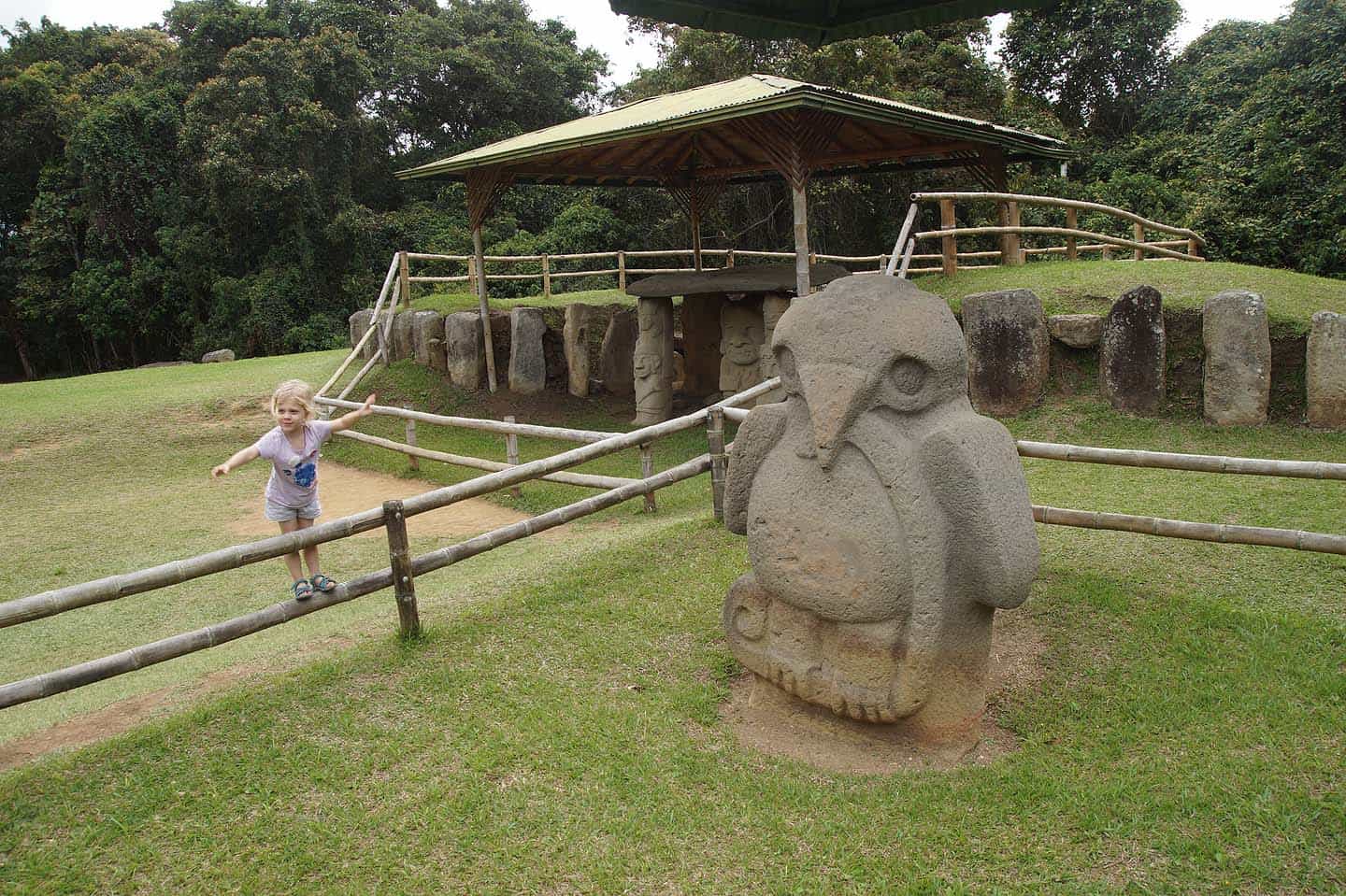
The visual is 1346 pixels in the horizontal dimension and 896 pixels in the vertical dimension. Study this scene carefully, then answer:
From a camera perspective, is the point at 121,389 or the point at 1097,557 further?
the point at 121,389

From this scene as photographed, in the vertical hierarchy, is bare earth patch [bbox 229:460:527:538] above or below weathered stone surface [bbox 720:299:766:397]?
below

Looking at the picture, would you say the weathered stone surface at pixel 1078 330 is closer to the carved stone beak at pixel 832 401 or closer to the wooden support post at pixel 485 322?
the carved stone beak at pixel 832 401

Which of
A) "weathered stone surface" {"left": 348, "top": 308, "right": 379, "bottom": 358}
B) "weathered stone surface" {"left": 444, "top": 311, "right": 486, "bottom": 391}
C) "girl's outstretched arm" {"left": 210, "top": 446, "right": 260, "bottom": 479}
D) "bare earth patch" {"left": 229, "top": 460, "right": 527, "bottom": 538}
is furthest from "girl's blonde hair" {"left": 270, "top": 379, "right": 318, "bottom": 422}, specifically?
"weathered stone surface" {"left": 348, "top": 308, "right": 379, "bottom": 358}

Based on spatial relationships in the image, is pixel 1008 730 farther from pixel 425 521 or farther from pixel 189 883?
pixel 425 521

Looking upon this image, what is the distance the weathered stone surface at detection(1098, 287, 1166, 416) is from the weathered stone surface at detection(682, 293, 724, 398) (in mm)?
5296

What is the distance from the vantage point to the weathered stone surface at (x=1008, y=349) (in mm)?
8125

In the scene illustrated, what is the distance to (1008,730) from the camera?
3621 millimetres

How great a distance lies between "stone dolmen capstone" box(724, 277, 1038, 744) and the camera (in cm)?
320

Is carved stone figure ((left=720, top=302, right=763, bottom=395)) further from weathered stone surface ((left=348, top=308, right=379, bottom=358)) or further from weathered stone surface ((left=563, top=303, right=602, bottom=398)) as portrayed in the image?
weathered stone surface ((left=348, top=308, right=379, bottom=358))

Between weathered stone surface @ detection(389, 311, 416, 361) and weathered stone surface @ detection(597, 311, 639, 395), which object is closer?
weathered stone surface @ detection(597, 311, 639, 395)

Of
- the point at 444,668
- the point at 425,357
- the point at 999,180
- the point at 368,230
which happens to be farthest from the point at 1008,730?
the point at 368,230

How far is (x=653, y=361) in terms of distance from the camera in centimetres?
1115

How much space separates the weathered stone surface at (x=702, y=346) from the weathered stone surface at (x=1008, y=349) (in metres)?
4.38

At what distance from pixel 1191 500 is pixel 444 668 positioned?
15.5ft
